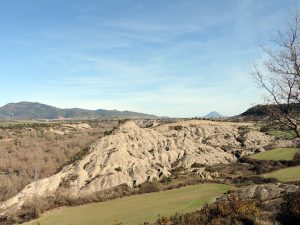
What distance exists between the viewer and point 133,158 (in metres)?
48.9

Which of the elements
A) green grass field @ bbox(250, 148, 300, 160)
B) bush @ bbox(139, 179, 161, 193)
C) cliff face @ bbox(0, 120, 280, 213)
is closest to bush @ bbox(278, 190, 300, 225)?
bush @ bbox(139, 179, 161, 193)

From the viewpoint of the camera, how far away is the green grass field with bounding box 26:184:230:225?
2846cm

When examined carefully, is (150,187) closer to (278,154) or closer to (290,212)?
(278,154)

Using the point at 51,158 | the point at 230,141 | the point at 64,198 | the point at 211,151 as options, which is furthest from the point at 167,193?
the point at 51,158

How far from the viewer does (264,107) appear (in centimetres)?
1747

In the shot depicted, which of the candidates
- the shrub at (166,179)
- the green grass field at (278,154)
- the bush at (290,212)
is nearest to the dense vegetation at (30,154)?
the shrub at (166,179)

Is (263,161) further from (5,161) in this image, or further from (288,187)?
(5,161)

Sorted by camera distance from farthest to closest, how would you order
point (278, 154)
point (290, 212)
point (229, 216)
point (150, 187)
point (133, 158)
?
point (278, 154) < point (133, 158) < point (150, 187) < point (229, 216) < point (290, 212)

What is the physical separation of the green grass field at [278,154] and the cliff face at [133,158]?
440 centimetres

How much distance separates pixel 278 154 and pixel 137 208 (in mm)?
30865

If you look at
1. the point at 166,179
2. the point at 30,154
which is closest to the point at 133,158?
the point at 166,179

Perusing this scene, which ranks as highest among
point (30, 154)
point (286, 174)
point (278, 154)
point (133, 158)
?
point (278, 154)

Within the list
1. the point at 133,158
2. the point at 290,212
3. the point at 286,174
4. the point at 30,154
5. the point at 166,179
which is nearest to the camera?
the point at 290,212

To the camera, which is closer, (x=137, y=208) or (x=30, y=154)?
(x=137, y=208)
